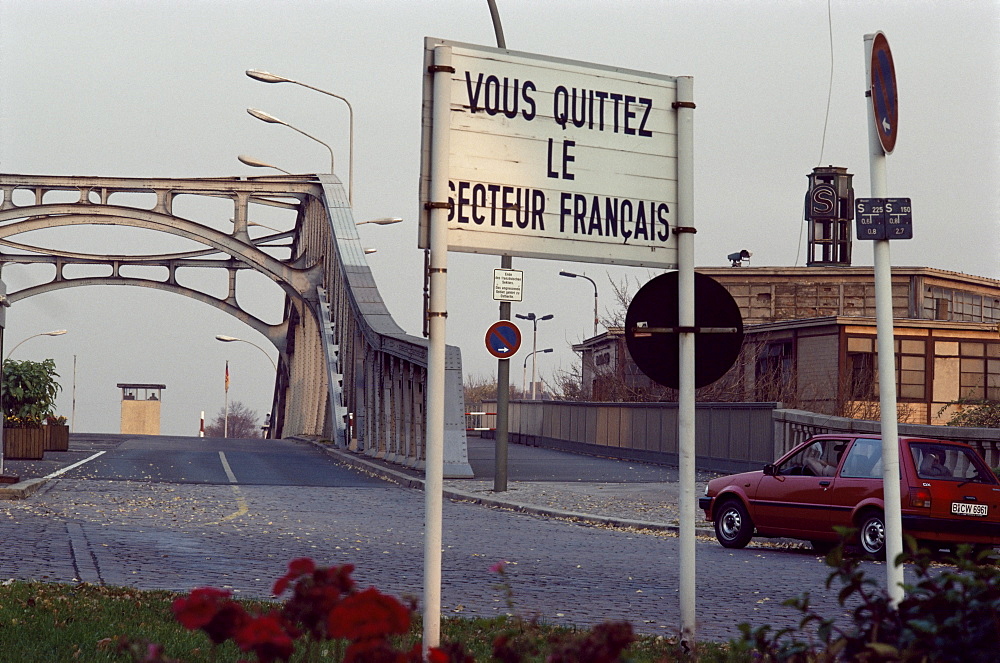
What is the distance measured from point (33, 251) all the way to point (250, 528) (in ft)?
177

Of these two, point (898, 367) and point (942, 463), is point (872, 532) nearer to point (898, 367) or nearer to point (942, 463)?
point (942, 463)

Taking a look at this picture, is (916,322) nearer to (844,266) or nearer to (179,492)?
(844,266)

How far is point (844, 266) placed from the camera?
208 ft

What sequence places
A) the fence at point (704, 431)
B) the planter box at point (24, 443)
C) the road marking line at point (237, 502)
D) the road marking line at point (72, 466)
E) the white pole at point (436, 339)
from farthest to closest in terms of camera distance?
the planter box at point (24, 443), the road marking line at point (72, 466), the fence at point (704, 431), the road marking line at point (237, 502), the white pole at point (436, 339)

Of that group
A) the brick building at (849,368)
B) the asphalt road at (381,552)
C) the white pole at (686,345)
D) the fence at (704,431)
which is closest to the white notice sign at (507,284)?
the asphalt road at (381,552)

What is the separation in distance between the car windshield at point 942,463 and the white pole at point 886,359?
7421mm

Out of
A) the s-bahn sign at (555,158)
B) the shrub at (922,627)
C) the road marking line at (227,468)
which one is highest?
the s-bahn sign at (555,158)

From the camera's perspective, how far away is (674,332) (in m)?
7.04

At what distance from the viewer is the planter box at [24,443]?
29094 mm

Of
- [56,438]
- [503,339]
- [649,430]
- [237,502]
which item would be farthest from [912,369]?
[237,502]

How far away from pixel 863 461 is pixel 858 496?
451 mm

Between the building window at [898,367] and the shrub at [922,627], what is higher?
the building window at [898,367]

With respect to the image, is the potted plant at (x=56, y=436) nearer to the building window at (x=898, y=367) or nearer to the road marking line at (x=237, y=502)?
the road marking line at (x=237, y=502)

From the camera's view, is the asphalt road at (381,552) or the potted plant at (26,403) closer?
the asphalt road at (381,552)
